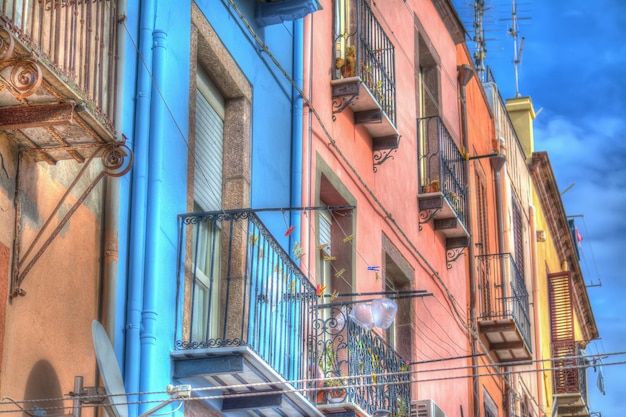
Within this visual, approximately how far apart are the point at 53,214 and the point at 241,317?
2802 millimetres

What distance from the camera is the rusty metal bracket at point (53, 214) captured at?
9.53 meters

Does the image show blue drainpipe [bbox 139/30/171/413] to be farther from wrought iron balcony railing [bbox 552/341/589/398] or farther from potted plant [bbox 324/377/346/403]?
wrought iron balcony railing [bbox 552/341/589/398]

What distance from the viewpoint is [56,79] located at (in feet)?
29.5

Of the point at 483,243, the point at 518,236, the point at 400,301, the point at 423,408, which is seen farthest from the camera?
the point at 518,236

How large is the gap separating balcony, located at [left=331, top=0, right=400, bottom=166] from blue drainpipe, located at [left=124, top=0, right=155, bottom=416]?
4.74 meters

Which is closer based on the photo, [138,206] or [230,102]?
[138,206]

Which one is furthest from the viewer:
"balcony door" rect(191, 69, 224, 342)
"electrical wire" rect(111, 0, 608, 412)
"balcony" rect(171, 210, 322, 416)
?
"electrical wire" rect(111, 0, 608, 412)

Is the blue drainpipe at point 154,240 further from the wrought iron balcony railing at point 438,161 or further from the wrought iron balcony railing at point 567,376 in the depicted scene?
the wrought iron balcony railing at point 567,376

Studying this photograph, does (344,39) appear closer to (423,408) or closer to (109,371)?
(423,408)

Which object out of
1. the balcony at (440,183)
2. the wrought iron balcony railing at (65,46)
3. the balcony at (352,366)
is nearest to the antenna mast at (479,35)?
the balcony at (440,183)

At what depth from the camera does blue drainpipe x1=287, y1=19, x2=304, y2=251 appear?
14539mm

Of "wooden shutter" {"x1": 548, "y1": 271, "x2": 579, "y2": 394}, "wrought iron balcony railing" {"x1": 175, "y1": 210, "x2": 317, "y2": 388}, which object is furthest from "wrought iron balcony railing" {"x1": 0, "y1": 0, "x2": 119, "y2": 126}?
"wooden shutter" {"x1": 548, "y1": 271, "x2": 579, "y2": 394}

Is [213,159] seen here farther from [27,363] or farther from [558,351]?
[558,351]

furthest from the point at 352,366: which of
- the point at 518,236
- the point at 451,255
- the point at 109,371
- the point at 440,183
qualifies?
the point at 518,236
